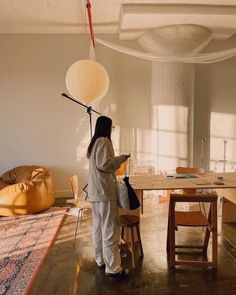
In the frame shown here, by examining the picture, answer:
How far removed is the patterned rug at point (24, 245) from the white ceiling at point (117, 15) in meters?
3.15

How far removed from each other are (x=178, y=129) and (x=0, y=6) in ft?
11.5

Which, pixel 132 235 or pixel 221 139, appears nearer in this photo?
pixel 132 235

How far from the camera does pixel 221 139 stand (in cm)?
598

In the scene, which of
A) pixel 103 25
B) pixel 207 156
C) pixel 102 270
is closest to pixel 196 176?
pixel 102 270

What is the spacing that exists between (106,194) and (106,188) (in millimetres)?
53

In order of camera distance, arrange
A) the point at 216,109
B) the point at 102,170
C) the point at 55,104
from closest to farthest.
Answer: the point at 102,170 < the point at 55,104 < the point at 216,109

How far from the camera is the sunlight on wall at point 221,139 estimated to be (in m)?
5.95

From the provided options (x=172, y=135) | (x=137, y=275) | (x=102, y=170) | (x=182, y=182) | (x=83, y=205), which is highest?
(x=172, y=135)

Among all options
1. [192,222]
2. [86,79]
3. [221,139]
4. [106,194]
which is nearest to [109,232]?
[106,194]

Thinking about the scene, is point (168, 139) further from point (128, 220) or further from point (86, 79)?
point (128, 220)

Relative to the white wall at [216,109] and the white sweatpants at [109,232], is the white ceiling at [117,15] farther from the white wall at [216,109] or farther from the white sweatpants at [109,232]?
the white sweatpants at [109,232]

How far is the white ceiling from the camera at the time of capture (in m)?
4.28

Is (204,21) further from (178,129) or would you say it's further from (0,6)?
(0,6)

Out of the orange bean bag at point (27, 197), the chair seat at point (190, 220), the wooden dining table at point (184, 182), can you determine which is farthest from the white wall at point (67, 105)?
the chair seat at point (190, 220)
